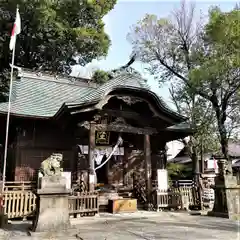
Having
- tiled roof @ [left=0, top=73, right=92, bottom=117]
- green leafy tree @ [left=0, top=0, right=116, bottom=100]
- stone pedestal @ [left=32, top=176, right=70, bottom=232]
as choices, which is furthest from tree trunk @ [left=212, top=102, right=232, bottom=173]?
green leafy tree @ [left=0, top=0, right=116, bottom=100]

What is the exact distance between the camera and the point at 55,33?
23.6 meters

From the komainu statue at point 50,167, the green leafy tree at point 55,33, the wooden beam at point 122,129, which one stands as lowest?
the komainu statue at point 50,167

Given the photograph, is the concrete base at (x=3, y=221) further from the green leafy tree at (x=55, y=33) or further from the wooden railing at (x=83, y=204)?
the green leafy tree at (x=55, y=33)

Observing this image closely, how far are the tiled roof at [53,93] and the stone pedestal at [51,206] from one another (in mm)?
4307

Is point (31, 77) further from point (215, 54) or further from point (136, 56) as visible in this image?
point (215, 54)

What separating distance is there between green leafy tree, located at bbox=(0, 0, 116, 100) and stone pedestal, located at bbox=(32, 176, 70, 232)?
56.5ft

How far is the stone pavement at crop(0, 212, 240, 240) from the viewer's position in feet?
23.3

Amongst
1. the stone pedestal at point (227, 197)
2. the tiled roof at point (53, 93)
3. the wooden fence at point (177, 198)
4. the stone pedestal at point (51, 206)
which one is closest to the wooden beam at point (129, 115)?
the tiled roof at point (53, 93)

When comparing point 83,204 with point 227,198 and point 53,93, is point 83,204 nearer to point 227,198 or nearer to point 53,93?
point 227,198

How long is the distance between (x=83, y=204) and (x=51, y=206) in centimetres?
335

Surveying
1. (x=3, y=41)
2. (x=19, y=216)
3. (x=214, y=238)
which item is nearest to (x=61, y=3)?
(x=3, y=41)

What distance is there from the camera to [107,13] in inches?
1033

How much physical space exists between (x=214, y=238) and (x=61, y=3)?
22.2 metres

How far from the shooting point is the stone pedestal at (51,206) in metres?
7.48
